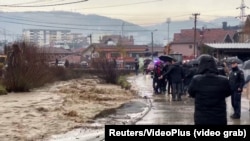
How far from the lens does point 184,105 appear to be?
61.9ft

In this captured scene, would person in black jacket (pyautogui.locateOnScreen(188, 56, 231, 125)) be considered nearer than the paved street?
Yes

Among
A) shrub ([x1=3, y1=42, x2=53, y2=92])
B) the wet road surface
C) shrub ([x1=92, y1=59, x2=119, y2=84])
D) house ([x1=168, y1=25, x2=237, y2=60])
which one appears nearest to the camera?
the wet road surface

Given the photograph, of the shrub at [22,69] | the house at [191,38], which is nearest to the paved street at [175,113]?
the shrub at [22,69]

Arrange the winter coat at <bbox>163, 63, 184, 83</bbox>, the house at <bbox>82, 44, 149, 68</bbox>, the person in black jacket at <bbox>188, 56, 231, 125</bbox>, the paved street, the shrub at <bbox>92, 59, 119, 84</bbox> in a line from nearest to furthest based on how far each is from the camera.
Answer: the person in black jacket at <bbox>188, 56, 231, 125</bbox>, the paved street, the winter coat at <bbox>163, 63, 184, 83</bbox>, the shrub at <bbox>92, 59, 119, 84</bbox>, the house at <bbox>82, 44, 149, 68</bbox>

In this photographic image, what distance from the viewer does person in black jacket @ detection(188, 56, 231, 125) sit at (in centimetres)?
795

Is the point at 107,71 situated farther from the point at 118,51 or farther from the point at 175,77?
the point at 118,51

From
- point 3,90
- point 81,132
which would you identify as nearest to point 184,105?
point 81,132

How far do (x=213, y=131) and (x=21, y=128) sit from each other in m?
8.67

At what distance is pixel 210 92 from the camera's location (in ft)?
26.1

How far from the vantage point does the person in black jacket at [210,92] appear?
7949 mm

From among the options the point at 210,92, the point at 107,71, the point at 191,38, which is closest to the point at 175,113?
the point at 210,92

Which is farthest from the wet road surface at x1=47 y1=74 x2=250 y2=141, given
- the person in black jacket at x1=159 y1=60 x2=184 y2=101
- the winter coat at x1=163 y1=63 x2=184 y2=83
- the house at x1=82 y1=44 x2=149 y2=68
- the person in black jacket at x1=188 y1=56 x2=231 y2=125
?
the house at x1=82 y1=44 x2=149 y2=68

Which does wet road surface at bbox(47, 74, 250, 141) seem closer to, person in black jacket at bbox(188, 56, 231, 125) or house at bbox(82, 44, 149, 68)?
person in black jacket at bbox(188, 56, 231, 125)

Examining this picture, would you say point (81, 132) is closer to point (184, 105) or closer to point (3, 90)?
Result: point (184, 105)
